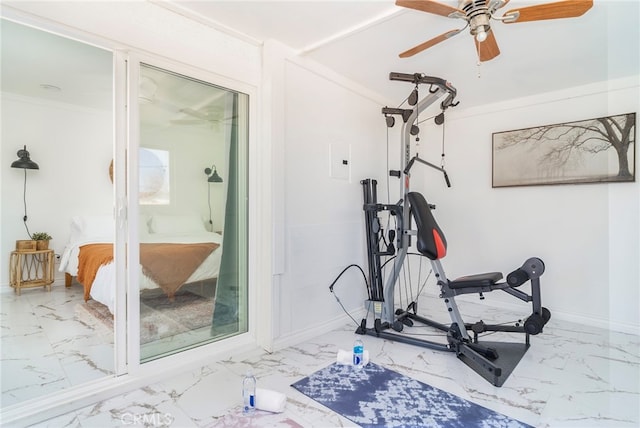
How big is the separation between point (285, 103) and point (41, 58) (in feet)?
7.99

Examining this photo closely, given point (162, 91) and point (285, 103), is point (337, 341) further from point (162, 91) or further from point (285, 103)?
point (162, 91)

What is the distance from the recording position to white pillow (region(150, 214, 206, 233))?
87.4 inches

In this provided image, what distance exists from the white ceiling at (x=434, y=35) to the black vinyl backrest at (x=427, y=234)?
1.31m

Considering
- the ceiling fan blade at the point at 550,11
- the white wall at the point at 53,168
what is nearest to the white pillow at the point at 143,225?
the ceiling fan blade at the point at 550,11

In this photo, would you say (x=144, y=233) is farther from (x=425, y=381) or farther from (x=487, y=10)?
(x=487, y=10)

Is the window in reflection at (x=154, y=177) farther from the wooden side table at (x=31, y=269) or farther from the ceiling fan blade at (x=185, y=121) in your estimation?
the wooden side table at (x=31, y=269)

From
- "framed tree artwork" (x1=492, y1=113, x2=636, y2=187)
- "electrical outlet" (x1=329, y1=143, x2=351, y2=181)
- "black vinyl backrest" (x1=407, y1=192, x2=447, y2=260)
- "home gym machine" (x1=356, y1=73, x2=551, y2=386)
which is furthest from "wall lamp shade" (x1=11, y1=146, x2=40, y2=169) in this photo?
"framed tree artwork" (x1=492, y1=113, x2=636, y2=187)

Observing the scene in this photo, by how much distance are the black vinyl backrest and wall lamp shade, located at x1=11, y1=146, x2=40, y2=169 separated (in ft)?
16.0

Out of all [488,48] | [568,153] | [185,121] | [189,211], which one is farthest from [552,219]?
[185,121]

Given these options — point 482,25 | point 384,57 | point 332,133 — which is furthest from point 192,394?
point 384,57

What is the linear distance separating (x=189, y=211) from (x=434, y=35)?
7.61 feet

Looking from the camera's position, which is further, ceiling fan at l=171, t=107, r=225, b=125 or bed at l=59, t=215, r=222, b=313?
ceiling fan at l=171, t=107, r=225, b=125

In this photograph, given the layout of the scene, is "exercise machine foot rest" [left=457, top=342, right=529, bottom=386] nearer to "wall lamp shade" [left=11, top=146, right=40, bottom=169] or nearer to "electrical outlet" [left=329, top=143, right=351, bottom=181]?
"electrical outlet" [left=329, top=143, right=351, bottom=181]

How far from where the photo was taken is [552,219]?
3.49 metres
